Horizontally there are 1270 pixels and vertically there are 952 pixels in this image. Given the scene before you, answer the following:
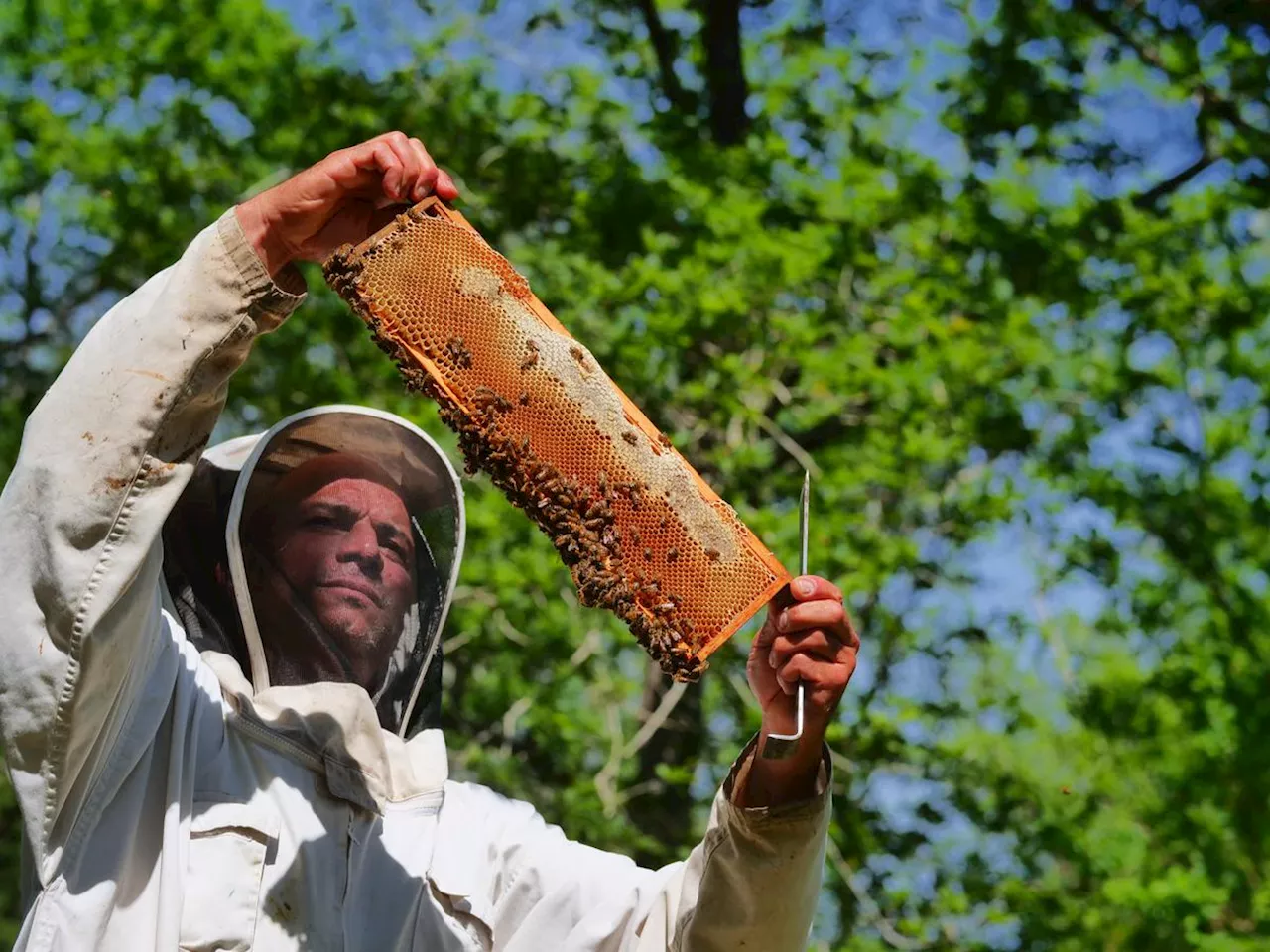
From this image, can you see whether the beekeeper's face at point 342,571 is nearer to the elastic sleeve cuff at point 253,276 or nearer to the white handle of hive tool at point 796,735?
the elastic sleeve cuff at point 253,276

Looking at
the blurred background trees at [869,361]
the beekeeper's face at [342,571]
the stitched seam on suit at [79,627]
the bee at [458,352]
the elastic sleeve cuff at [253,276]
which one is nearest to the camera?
the stitched seam on suit at [79,627]

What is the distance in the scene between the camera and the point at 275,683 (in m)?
3.09

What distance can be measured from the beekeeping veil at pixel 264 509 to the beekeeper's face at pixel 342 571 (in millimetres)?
43

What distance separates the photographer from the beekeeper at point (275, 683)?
2.54 metres

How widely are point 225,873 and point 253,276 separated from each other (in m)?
1.05

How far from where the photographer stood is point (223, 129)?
8141mm

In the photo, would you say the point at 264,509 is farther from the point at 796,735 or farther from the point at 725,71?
the point at 725,71

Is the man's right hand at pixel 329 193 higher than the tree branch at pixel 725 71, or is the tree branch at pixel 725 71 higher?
the man's right hand at pixel 329 193

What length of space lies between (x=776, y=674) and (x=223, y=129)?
629 centimetres

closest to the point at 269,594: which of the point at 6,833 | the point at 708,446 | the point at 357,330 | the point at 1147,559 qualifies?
the point at 708,446

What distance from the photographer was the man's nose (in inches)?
124

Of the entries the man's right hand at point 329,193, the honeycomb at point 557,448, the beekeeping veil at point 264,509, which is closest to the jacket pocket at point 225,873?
the beekeeping veil at point 264,509

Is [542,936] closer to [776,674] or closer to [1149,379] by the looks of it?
[776,674]

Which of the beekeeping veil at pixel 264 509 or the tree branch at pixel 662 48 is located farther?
the tree branch at pixel 662 48
